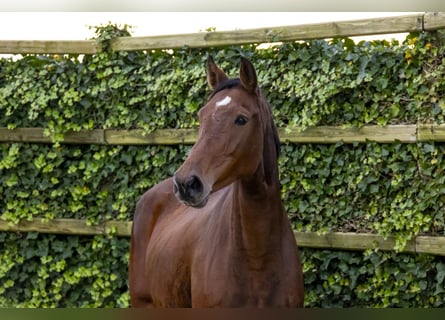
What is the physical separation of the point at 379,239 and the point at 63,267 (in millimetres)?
2752

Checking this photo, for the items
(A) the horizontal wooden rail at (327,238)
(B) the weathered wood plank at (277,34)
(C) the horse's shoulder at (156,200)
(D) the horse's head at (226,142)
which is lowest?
(A) the horizontal wooden rail at (327,238)

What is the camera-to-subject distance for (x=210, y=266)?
3.71 meters

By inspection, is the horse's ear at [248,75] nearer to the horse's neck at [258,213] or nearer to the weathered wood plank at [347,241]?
the horse's neck at [258,213]

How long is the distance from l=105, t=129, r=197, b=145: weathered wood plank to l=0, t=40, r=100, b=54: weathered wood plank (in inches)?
27.5

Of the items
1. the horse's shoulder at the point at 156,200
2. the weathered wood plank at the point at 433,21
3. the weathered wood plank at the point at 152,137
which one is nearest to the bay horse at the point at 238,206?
the horse's shoulder at the point at 156,200

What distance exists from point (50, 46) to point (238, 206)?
3.31 metres

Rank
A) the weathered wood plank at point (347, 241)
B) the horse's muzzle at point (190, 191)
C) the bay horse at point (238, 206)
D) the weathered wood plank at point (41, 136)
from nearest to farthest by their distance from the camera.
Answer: the horse's muzzle at point (190, 191), the bay horse at point (238, 206), the weathered wood plank at point (347, 241), the weathered wood plank at point (41, 136)

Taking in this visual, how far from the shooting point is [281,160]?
209 inches

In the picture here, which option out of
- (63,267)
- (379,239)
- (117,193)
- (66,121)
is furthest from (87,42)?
(379,239)

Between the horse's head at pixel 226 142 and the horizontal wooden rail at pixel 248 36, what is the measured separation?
138 cm

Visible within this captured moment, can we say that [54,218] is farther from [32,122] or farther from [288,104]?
[288,104]

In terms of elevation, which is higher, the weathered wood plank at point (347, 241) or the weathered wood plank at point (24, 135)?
the weathered wood plank at point (24, 135)

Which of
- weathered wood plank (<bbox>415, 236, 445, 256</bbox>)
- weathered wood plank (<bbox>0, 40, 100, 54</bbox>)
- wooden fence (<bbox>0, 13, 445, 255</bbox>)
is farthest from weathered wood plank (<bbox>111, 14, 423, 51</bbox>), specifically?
weathered wood plank (<bbox>415, 236, 445, 256</bbox>)

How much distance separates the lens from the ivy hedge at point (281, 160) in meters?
4.79
